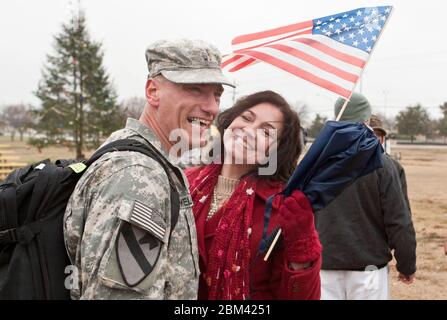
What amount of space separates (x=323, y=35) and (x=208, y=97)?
131 centimetres

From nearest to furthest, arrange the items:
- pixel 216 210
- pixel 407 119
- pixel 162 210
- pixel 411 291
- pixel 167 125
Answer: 1. pixel 162 210
2. pixel 167 125
3. pixel 216 210
4. pixel 411 291
5. pixel 407 119

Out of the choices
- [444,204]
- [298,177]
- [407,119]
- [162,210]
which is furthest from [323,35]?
[407,119]

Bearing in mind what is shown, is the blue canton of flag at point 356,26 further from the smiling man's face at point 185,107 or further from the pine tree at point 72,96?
the pine tree at point 72,96

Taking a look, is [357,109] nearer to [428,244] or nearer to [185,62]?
[185,62]

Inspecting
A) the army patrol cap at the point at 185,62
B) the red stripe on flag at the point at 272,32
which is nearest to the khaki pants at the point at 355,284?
the red stripe on flag at the point at 272,32

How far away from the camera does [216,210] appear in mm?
2254

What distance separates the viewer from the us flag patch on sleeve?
4.25 feet

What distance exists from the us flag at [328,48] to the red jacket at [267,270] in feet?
2.63

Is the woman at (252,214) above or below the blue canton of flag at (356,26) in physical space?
below

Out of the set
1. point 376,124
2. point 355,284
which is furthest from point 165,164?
point 376,124

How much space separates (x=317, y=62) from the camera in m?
2.65

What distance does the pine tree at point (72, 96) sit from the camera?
26.9 meters
